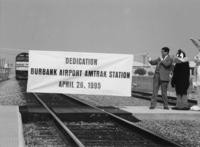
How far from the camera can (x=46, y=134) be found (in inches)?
483

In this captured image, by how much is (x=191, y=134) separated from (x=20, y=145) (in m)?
4.97

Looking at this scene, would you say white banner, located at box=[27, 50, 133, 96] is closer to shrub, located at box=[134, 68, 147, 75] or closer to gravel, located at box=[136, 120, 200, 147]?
gravel, located at box=[136, 120, 200, 147]

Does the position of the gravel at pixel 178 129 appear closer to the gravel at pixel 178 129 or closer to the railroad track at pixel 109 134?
the gravel at pixel 178 129

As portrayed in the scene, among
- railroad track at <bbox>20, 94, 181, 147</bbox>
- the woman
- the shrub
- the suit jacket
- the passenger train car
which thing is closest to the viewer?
railroad track at <bbox>20, 94, 181, 147</bbox>

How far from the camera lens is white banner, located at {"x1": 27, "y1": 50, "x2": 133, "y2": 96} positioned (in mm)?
17328

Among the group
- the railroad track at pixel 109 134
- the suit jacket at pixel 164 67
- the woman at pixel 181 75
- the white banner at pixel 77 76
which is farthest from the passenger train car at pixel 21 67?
the railroad track at pixel 109 134

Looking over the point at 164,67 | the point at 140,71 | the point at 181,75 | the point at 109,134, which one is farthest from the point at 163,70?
the point at 140,71

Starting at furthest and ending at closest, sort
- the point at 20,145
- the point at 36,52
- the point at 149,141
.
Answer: the point at 36,52
the point at 149,141
the point at 20,145

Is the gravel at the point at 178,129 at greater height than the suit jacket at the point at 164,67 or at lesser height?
lesser

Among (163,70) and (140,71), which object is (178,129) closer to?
(163,70)

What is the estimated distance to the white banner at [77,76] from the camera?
682 inches

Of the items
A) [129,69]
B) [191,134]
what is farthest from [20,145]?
[129,69]

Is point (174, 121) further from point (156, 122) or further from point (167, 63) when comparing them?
point (167, 63)

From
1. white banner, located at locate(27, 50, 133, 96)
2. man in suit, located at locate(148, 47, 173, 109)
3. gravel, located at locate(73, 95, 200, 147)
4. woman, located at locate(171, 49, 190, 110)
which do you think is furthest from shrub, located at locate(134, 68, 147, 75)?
gravel, located at locate(73, 95, 200, 147)
